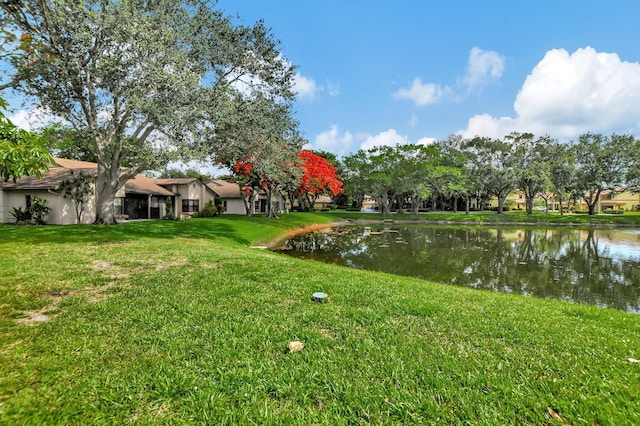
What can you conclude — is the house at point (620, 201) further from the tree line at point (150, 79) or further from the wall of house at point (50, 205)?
the wall of house at point (50, 205)

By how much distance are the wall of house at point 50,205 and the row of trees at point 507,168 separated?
108 feet

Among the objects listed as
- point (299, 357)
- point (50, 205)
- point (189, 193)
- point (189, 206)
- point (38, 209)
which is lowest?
point (299, 357)

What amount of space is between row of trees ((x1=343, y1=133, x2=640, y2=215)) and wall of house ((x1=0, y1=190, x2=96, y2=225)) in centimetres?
3279

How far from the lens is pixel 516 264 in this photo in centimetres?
1312

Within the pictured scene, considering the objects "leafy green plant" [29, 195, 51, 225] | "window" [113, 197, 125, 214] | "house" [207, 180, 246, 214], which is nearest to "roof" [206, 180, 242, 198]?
"house" [207, 180, 246, 214]

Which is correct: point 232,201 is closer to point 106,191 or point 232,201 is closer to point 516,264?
point 106,191

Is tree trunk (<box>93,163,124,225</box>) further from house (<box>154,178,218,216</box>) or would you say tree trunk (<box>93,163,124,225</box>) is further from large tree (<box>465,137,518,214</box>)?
large tree (<box>465,137,518,214</box>)

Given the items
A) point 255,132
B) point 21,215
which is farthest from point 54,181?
point 255,132

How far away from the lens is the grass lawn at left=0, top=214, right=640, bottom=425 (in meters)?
2.39

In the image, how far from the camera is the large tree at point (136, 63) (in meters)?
10.9

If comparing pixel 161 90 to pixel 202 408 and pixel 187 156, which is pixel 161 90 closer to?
pixel 187 156

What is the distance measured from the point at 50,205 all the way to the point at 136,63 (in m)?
14.0

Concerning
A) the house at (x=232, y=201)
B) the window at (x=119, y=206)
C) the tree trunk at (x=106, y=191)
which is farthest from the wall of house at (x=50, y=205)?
the house at (x=232, y=201)

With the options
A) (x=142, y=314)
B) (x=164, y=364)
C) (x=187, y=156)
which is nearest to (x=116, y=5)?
(x=187, y=156)
